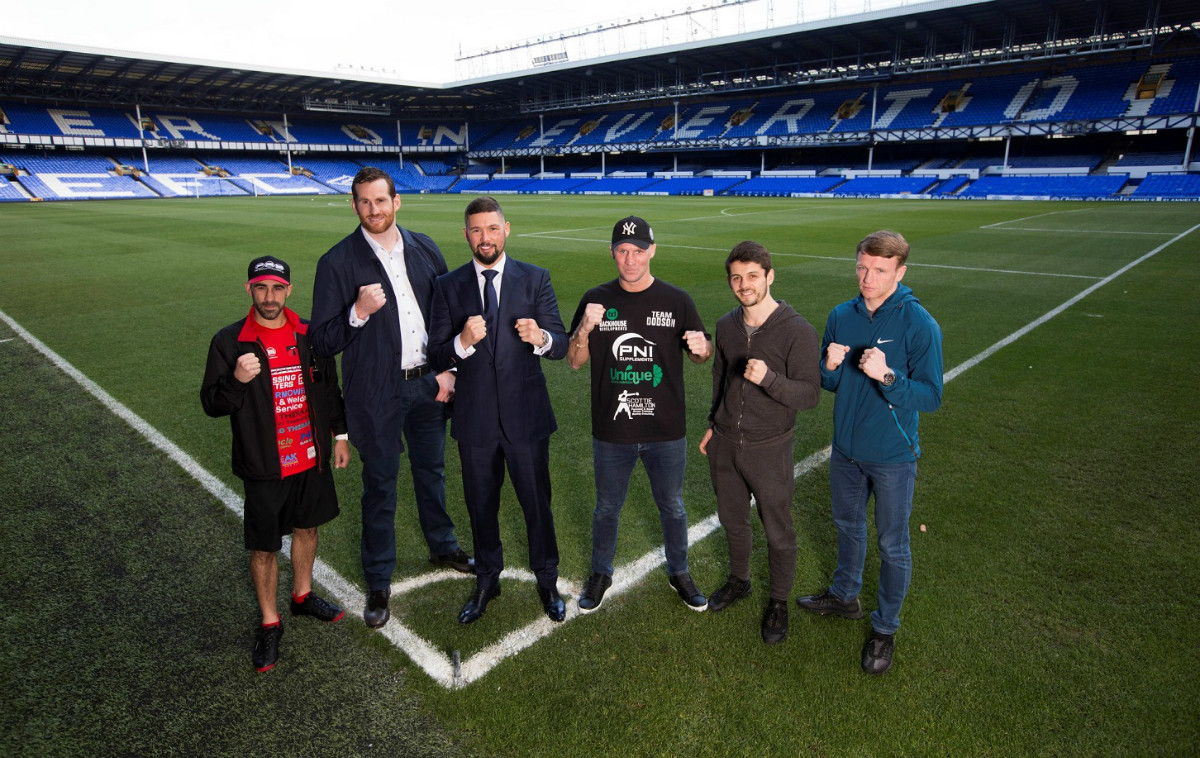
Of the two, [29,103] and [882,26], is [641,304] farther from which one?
[29,103]

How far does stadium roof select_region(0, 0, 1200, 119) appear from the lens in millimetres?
44438

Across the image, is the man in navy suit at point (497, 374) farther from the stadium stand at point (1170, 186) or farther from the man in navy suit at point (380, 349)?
the stadium stand at point (1170, 186)

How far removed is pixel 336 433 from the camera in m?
3.95

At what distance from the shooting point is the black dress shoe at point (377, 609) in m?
3.82

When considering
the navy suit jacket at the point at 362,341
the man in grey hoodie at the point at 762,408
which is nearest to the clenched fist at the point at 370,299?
the navy suit jacket at the point at 362,341

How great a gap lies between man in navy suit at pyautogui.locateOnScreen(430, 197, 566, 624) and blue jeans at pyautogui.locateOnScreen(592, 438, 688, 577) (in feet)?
1.01

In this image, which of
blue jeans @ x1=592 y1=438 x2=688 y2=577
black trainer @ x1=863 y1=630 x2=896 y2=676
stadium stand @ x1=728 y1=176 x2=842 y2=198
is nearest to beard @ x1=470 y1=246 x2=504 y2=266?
blue jeans @ x1=592 y1=438 x2=688 y2=577

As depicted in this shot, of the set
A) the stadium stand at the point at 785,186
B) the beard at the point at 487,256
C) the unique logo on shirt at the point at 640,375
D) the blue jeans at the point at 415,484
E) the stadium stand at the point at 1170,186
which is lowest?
the blue jeans at the point at 415,484

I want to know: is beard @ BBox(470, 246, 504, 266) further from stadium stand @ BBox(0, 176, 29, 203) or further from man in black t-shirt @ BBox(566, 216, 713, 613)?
stadium stand @ BBox(0, 176, 29, 203)

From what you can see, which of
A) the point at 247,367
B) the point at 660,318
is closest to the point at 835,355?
the point at 660,318

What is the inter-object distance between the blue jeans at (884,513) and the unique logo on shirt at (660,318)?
115 centimetres

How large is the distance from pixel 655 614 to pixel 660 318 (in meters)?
1.67

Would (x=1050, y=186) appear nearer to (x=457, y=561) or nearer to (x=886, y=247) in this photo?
(x=886, y=247)

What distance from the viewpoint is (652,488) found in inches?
152
